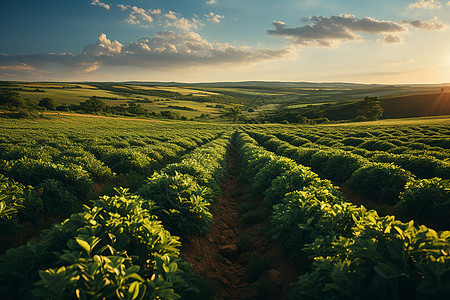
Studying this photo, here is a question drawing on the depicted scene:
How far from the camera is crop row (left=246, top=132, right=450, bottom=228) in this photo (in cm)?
615

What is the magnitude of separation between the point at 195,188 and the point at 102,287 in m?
4.00

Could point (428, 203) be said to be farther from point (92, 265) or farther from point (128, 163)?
point (128, 163)

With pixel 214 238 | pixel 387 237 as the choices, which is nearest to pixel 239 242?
pixel 214 238

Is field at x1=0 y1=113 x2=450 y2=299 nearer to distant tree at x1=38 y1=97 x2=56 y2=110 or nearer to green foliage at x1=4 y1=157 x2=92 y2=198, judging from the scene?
green foliage at x1=4 y1=157 x2=92 y2=198

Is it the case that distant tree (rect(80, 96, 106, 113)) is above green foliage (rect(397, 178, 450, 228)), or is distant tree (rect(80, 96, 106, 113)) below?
above

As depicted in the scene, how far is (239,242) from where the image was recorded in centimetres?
Result: 661

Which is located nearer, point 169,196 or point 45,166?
point 169,196

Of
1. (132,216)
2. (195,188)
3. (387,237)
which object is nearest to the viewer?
(387,237)

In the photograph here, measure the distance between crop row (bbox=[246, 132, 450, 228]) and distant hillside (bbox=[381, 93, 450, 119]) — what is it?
3642 inches

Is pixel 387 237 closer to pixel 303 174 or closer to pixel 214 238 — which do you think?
pixel 303 174

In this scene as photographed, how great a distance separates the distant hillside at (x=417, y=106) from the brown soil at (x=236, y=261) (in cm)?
10017

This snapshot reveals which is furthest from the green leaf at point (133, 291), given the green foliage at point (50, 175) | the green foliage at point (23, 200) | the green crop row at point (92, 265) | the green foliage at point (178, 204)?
the green foliage at point (50, 175)

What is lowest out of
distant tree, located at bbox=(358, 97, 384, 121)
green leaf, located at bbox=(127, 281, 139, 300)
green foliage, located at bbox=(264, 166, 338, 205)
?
green foliage, located at bbox=(264, 166, 338, 205)

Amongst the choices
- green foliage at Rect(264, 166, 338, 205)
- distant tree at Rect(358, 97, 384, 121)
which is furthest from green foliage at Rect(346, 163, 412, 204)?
distant tree at Rect(358, 97, 384, 121)
